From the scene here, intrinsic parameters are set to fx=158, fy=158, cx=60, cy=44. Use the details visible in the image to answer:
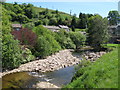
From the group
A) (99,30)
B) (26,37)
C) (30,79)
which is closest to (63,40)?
(99,30)

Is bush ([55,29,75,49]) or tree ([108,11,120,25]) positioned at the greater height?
tree ([108,11,120,25])

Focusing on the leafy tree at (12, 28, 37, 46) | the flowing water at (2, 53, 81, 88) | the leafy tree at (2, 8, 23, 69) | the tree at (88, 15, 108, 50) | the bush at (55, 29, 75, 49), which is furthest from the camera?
the bush at (55, 29, 75, 49)

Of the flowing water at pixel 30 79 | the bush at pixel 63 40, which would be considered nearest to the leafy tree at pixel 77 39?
the bush at pixel 63 40

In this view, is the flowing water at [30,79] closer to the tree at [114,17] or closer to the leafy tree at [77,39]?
the leafy tree at [77,39]

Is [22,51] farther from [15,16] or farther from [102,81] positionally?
[15,16]

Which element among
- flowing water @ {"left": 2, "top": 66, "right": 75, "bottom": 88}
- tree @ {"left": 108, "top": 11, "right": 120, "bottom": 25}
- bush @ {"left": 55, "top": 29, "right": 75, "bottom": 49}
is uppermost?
tree @ {"left": 108, "top": 11, "right": 120, "bottom": 25}

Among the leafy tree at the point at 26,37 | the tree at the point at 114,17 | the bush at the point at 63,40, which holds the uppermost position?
the tree at the point at 114,17

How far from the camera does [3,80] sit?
749 inches

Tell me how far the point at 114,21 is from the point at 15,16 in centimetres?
6273

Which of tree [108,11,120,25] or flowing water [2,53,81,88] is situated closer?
flowing water [2,53,81,88]

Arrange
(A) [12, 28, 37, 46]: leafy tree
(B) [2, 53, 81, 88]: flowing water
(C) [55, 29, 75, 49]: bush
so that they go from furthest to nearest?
1. (C) [55, 29, 75, 49]: bush
2. (A) [12, 28, 37, 46]: leafy tree
3. (B) [2, 53, 81, 88]: flowing water

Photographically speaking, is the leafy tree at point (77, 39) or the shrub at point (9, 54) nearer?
the shrub at point (9, 54)

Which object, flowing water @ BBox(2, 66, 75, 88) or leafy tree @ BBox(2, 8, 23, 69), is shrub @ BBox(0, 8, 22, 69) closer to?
leafy tree @ BBox(2, 8, 23, 69)

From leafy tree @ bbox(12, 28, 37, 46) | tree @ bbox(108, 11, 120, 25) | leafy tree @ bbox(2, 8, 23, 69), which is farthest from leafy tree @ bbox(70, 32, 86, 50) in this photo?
tree @ bbox(108, 11, 120, 25)
